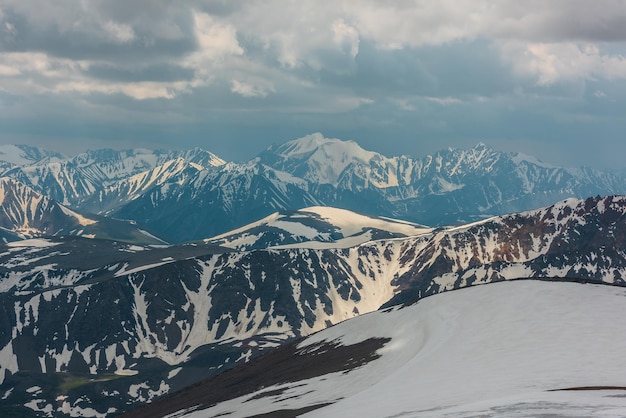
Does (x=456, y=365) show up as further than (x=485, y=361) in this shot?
Yes

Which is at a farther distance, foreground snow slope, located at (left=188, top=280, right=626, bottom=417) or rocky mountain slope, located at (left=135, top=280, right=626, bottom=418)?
rocky mountain slope, located at (left=135, top=280, right=626, bottom=418)

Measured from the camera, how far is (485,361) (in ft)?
300

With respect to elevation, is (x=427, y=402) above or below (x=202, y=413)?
above

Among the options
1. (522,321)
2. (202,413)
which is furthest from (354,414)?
(202,413)

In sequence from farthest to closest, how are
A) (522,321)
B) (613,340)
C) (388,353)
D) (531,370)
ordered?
(388,353)
(522,321)
(613,340)
(531,370)

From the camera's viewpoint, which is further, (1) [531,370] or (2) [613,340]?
(2) [613,340]

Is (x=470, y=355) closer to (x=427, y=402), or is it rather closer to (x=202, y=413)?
(x=427, y=402)

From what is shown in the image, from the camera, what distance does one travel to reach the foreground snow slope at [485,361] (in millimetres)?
63125

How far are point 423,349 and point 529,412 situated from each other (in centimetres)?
6198

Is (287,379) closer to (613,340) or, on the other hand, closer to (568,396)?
(613,340)

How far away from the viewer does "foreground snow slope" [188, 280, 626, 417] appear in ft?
207

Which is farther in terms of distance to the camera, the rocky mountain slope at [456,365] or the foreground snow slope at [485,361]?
the rocky mountain slope at [456,365]

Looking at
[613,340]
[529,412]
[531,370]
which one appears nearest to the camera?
[529,412]

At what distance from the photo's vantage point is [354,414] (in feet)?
230
